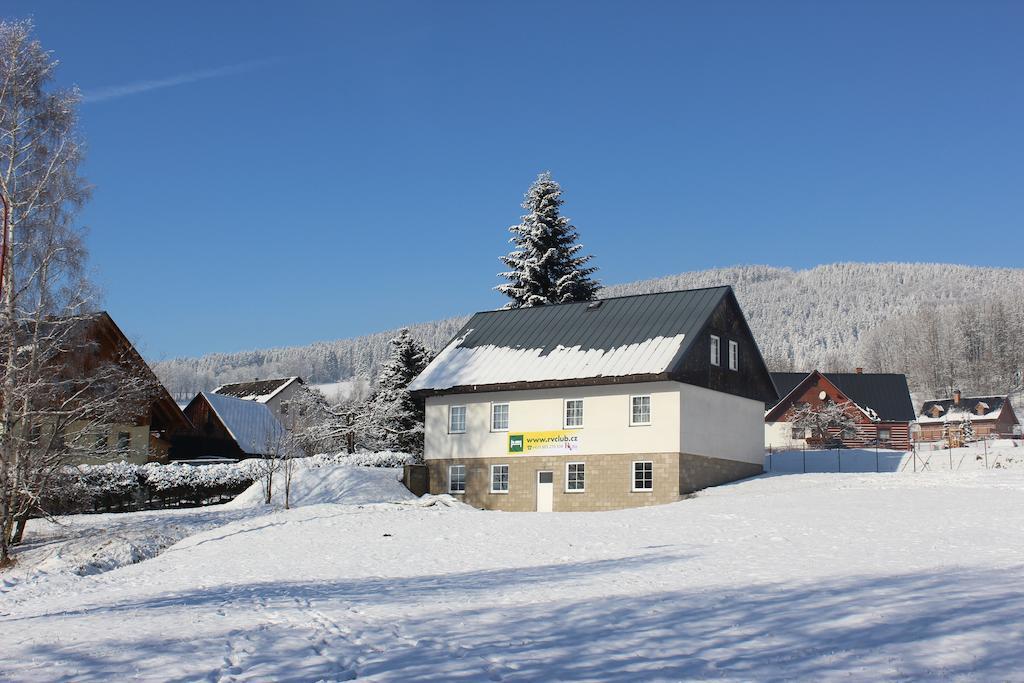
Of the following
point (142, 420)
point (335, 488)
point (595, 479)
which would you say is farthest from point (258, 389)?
point (595, 479)

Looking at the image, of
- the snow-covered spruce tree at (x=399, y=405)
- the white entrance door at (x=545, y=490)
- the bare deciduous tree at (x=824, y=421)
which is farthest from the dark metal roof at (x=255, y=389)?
the white entrance door at (x=545, y=490)

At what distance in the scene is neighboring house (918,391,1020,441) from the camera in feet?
300

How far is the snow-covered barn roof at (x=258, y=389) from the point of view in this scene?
97300 mm

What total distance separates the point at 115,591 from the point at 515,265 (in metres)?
39.0

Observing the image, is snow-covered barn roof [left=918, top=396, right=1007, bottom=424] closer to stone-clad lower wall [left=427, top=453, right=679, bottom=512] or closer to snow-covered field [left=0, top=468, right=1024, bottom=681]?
stone-clad lower wall [left=427, top=453, right=679, bottom=512]

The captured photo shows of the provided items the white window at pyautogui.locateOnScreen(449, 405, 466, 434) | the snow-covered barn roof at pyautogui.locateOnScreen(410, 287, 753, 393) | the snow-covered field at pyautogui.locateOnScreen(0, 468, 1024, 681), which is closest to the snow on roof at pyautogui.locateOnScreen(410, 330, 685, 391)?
the snow-covered barn roof at pyautogui.locateOnScreen(410, 287, 753, 393)

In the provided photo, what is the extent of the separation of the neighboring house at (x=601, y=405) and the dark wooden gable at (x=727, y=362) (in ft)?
0.26

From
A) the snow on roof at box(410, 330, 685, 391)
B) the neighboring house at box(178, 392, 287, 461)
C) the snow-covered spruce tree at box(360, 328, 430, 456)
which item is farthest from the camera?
the neighboring house at box(178, 392, 287, 461)

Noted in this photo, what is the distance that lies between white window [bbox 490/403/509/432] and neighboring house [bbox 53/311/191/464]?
13.2 meters

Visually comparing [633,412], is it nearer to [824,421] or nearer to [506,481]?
[506,481]

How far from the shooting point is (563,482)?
39062 mm

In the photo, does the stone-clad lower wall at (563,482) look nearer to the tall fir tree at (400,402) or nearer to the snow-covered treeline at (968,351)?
the tall fir tree at (400,402)

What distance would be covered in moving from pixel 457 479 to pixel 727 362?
470 inches

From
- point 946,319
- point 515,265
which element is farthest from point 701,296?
point 946,319
